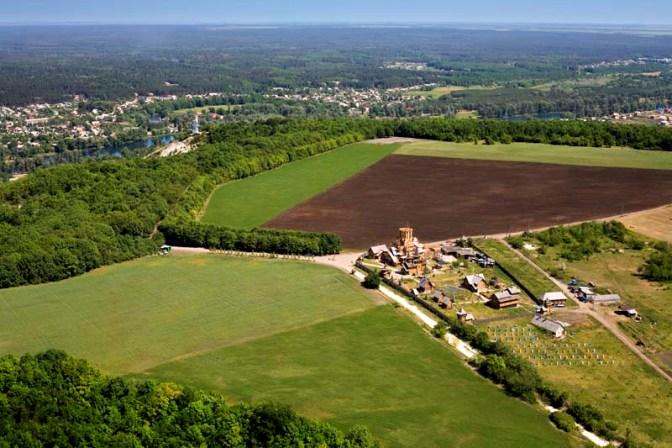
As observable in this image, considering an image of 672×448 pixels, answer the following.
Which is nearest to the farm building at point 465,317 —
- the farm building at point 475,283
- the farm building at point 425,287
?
the farm building at point 425,287

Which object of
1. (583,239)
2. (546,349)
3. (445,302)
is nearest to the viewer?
(546,349)

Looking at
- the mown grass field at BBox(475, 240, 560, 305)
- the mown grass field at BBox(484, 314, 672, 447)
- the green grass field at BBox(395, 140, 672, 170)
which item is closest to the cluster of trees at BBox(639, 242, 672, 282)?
the mown grass field at BBox(475, 240, 560, 305)

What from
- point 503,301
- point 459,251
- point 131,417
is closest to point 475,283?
point 503,301

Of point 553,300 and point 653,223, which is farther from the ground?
point 553,300

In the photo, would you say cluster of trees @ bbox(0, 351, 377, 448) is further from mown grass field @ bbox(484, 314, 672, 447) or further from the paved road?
the paved road

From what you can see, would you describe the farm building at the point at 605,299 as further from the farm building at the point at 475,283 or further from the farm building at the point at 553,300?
the farm building at the point at 475,283

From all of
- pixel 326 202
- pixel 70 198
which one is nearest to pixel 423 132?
pixel 326 202

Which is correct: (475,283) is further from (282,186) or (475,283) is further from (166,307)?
(282,186)
